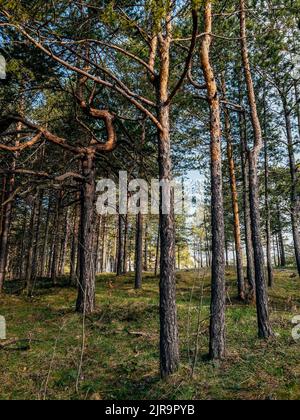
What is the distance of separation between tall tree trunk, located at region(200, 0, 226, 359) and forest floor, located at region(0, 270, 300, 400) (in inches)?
16.4

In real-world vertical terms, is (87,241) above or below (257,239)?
above

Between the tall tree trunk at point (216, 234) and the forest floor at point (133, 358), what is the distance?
16.4 inches

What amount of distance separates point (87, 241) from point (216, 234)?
5043 millimetres

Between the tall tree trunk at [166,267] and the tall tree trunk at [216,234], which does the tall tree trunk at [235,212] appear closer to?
the tall tree trunk at [216,234]

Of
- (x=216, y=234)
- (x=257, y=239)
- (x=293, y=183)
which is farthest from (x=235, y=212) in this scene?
(x=216, y=234)

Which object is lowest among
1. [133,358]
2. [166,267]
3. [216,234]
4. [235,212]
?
[133,358]

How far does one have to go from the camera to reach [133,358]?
695 centimetres

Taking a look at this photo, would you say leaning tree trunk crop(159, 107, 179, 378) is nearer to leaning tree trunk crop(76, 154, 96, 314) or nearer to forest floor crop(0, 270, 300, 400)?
forest floor crop(0, 270, 300, 400)

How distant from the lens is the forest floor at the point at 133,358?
17.2 ft

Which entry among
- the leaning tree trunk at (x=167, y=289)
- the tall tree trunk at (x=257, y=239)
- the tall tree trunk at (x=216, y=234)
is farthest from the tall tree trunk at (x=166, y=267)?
the tall tree trunk at (x=257, y=239)

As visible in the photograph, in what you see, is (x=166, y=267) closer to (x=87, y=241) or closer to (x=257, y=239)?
(x=257, y=239)

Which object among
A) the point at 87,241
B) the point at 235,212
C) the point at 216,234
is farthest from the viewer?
the point at 235,212

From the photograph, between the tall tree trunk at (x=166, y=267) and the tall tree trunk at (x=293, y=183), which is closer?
the tall tree trunk at (x=166, y=267)
